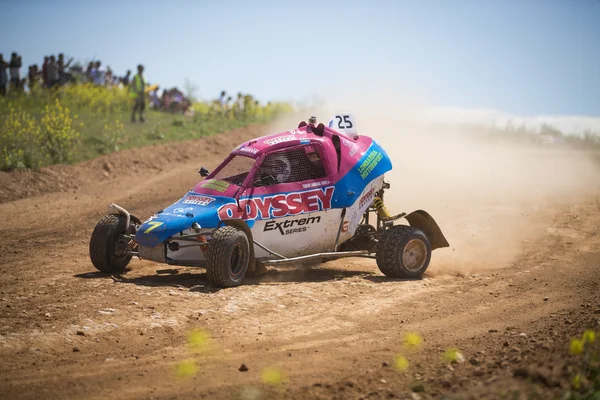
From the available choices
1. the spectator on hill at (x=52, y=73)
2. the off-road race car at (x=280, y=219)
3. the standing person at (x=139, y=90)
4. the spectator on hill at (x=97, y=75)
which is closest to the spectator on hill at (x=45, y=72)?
the spectator on hill at (x=52, y=73)

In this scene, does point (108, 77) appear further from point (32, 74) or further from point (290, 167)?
point (290, 167)

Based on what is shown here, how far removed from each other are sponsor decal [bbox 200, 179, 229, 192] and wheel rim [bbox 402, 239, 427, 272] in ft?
9.52

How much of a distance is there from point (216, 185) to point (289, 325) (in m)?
3.00

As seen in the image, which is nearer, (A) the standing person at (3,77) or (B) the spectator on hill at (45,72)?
(A) the standing person at (3,77)

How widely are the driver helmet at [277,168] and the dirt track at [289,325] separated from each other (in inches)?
60.1

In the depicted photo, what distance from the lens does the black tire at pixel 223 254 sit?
9.30 metres

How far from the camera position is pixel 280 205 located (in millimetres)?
10344

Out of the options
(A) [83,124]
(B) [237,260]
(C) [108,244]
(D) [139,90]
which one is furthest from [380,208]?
(D) [139,90]

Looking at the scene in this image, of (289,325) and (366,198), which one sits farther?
(366,198)

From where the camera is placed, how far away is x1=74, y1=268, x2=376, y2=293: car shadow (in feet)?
32.4

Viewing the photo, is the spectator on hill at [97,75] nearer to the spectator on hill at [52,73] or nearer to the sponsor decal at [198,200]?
the spectator on hill at [52,73]

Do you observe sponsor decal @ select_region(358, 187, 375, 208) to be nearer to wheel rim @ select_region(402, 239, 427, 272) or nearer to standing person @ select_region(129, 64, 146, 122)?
wheel rim @ select_region(402, 239, 427, 272)

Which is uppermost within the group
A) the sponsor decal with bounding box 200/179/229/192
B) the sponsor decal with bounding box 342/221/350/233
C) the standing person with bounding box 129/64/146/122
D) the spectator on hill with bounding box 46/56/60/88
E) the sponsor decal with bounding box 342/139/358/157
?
the spectator on hill with bounding box 46/56/60/88

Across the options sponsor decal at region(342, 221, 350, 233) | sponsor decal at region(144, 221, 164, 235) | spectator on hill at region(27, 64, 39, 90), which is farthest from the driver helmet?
spectator on hill at region(27, 64, 39, 90)
